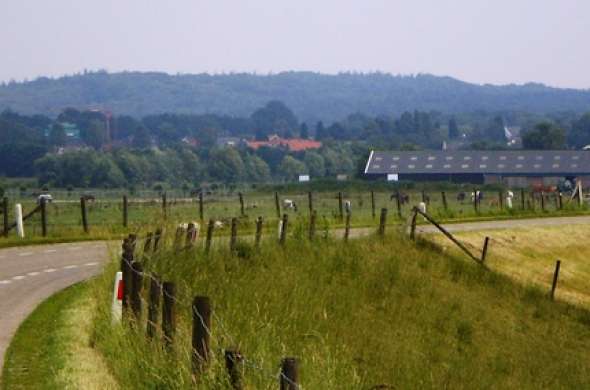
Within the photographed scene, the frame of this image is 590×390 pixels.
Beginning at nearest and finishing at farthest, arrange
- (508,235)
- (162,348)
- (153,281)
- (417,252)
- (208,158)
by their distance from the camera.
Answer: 1. (162,348)
2. (153,281)
3. (417,252)
4. (508,235)
5. (208,158)

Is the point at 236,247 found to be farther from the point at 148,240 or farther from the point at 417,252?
the point at 417,252

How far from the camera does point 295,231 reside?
123 ft

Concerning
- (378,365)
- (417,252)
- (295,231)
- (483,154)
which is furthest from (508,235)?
(483,154)

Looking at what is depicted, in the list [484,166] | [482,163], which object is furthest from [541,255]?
[482,163]

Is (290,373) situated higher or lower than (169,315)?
higher

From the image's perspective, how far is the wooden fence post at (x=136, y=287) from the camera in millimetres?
19547

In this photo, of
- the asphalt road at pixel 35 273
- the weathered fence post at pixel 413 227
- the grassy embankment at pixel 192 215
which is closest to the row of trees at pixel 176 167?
the grassy embankment at pixel 192 215

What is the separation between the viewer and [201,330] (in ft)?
48.0

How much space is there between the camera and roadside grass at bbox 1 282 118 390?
57.5 ft

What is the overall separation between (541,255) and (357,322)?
20407 millimetres

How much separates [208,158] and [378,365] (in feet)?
508

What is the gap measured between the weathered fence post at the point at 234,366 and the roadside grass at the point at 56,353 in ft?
12.4

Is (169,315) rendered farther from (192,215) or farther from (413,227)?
(192,215)

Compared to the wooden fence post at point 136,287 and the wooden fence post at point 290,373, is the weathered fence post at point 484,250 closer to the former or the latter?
the wooden fence post at point 136,287
